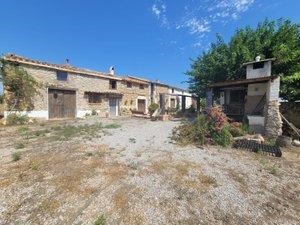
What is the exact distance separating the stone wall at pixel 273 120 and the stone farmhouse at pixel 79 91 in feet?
56.8

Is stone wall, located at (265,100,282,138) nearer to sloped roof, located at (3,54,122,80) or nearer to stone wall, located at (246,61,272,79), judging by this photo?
stone wall, located at (246,61,272,79)

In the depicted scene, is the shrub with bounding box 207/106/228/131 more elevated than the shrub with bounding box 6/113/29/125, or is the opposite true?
the shrub with bounding box 207/106/228/131

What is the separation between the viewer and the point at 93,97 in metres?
22.3

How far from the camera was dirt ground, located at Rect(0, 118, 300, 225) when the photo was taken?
12.8ft

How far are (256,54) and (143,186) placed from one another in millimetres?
17271

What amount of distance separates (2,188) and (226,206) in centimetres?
557

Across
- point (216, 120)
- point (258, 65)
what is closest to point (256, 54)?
point (258, 65)

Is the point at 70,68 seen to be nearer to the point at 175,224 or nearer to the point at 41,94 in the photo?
the point at 41,94

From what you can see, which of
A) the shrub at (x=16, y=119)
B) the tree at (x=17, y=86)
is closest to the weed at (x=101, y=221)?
the shrub at (x=16, y=119)

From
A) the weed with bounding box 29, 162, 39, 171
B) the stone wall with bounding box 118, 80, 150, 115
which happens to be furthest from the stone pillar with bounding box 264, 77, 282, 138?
the stone wall with bounding box 118, 80, 150, 115

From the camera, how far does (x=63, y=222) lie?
3.58 meters

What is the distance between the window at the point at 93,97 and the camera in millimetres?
21689

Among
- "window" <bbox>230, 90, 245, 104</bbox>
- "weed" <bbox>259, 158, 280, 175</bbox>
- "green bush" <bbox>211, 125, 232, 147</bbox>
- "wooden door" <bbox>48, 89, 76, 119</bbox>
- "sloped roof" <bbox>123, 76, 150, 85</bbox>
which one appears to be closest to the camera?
"weed" <bbox>259, 158, 280, 175</bbox>

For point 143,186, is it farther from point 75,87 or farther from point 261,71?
point 75,87
